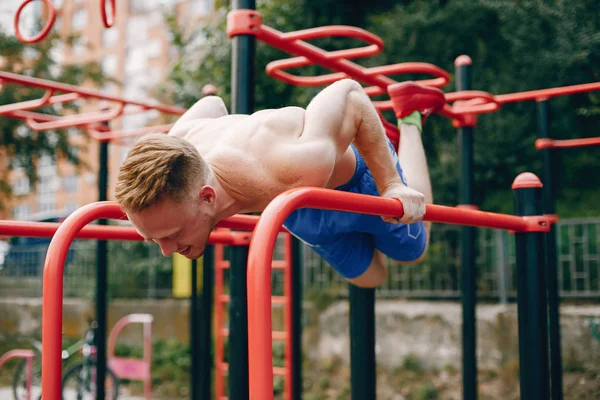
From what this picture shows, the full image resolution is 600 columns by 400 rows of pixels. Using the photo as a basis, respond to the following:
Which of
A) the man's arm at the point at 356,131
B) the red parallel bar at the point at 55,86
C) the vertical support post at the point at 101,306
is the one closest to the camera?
the man's arm at the point at 356,131

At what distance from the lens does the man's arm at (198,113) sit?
1.80 metres

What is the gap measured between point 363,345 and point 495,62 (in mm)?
4180

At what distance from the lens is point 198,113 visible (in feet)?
6.40

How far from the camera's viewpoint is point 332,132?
158 cm

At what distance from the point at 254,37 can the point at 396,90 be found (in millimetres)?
536

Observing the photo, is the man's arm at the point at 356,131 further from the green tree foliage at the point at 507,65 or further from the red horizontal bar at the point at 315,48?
the green tree foliage at the point at 507,65

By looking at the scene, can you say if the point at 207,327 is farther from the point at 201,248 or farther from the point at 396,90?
the point at 201,248

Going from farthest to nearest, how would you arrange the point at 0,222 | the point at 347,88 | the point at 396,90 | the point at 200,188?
the point at 396,90 → the point at 347,88 → the point at 0,222 → the point at 200,188

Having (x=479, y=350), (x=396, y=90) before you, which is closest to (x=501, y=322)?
(x=479, y=350)

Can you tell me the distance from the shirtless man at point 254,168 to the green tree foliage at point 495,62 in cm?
379

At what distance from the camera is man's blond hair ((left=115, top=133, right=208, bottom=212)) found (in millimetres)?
1296

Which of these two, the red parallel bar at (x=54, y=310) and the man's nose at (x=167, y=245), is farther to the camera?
the man's nose at (x=167, y=245)

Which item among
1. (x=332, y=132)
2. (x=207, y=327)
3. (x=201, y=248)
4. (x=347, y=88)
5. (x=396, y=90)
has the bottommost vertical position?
(x=207, y=327)

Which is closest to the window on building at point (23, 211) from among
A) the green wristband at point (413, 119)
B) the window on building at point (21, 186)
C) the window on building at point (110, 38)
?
the window on building at point (21, 186)
